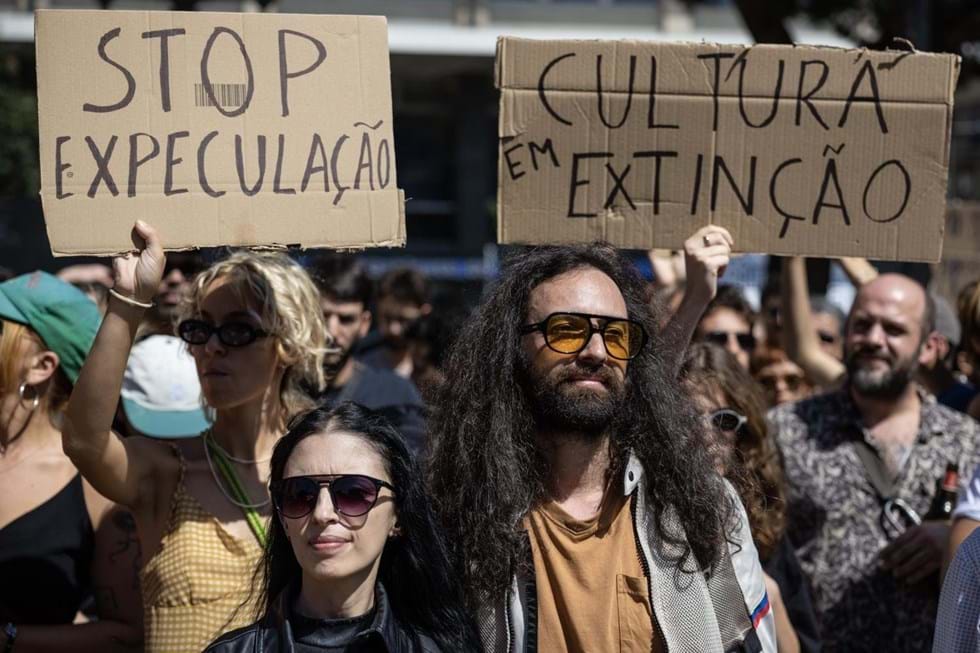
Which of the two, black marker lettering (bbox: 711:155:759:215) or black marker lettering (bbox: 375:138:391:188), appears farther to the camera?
black marker lettering (bbox: 711:155:759:215)

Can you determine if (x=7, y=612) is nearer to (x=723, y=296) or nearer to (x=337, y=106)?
(x=337, y=106)

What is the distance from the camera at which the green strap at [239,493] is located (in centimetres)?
308

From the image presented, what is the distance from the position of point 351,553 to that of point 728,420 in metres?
1.57

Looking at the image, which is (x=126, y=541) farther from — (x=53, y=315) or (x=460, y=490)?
(x=460, y=490)

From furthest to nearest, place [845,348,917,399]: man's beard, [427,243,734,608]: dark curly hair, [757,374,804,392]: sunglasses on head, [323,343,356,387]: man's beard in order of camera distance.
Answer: [757,374,804,392]: sunglasses on head < [845,348,917,399]: man's beard < [323,343,356,387]: man's beard < [427,243,734,608]: dark curly hair

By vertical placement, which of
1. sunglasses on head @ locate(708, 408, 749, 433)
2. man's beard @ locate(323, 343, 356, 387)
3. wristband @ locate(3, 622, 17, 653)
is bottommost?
wristband @ locate(3, 622, 17, 653)

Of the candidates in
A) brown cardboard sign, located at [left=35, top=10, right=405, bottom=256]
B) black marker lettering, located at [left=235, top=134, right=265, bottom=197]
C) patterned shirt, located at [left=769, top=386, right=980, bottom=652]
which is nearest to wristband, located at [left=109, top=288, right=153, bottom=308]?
brown cardboard sign, located at [left=35, top=10, right=405, bottom=256]

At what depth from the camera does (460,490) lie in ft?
9.20

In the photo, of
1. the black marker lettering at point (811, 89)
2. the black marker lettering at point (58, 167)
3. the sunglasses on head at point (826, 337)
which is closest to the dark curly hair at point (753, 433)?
the black marker lettering at point (811, 89)

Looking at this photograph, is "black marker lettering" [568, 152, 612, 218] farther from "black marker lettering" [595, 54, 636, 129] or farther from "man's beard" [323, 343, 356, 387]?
"man's beard" [323, 343, 356, 387]

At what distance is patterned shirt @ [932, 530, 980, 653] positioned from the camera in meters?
2.57

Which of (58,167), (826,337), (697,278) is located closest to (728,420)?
(697,278)

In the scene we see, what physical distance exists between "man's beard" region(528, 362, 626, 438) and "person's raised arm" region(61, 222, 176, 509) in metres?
0.90

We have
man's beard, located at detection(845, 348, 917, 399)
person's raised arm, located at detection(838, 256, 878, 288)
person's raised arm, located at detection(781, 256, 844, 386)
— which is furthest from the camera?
person's raised arm, located at detection(838, 256, 878, 288)
